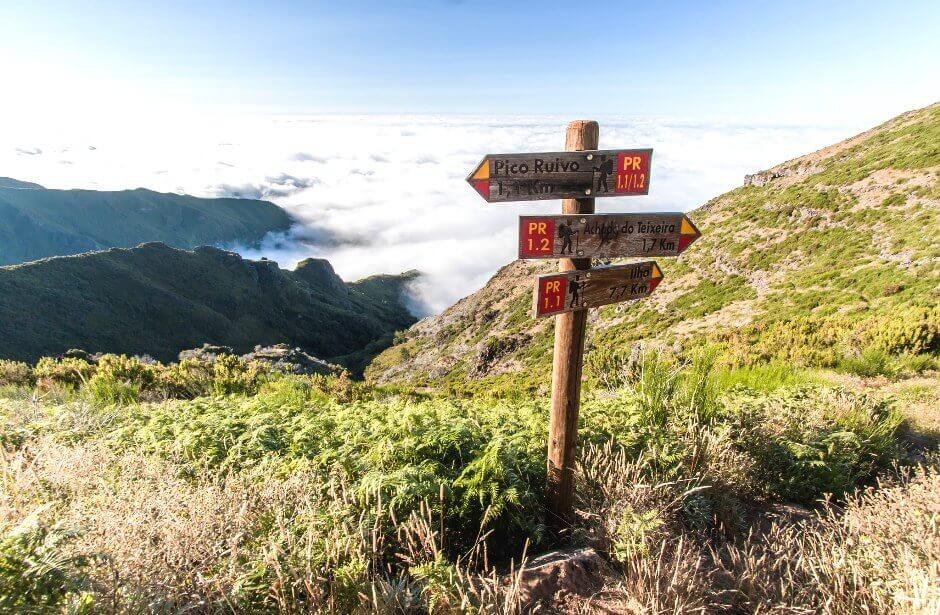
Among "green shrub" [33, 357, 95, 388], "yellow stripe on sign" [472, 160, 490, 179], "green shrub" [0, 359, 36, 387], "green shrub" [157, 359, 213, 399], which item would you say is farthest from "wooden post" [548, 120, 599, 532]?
"green shrub" [0, 359, 36, 387]

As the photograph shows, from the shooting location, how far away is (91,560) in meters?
2.42

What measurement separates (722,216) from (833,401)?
5176 cm

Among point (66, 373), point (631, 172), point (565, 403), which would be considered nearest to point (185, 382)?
point (66, 373)

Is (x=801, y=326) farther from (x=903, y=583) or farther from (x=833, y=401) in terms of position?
(x=903, y=583)

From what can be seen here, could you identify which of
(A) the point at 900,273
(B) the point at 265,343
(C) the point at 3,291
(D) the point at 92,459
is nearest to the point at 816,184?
(A) the point at 900,273

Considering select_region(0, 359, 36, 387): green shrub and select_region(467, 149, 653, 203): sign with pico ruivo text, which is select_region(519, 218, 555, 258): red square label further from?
select_region(0, 359, 36, 387): green shrub

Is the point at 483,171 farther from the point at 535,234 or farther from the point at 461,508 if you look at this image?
the point at 461,508

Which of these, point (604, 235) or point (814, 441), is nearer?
point (604, 235)

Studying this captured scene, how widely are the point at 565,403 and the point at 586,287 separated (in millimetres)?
966

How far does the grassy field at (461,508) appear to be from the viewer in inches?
94.8

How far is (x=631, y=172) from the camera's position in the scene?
10.7 ft

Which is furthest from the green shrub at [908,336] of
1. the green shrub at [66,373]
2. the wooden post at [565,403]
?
the green shrub at [66,373]

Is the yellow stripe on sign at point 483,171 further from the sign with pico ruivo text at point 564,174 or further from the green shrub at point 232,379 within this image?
the green shrub at point 232,379

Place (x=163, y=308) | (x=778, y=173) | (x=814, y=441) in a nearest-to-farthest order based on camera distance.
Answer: (x=814, y=441) → (x=778, y=173) → (x=163, y=308)
